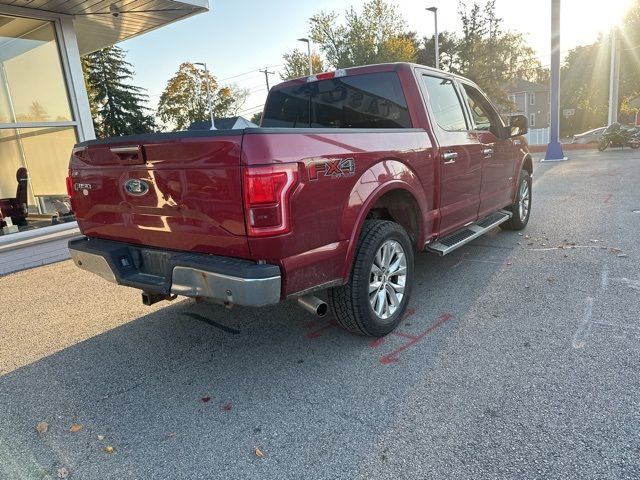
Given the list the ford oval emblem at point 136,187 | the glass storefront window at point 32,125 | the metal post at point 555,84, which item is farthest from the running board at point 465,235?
the metal post at point 555,84

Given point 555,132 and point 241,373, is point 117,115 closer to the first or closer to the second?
point 555,132

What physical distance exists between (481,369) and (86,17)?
26.3 feet

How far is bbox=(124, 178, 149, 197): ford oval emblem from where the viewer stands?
2.98 meters

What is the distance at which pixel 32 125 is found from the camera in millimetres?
7387

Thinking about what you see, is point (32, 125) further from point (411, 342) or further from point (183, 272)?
point (411, 342)

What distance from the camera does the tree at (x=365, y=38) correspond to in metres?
30.0

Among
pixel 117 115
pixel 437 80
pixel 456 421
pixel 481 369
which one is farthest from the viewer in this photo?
pixel 117 115

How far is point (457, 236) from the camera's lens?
181 inches

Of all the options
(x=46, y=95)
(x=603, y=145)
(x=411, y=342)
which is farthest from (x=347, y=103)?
(x=603, y=145)

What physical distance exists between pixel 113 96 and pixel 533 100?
2073 inches

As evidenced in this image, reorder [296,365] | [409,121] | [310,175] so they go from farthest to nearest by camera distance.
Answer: [409,121] → [296,365] → [310,175]

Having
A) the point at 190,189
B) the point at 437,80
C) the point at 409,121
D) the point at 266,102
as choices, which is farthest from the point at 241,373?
the point at 437,80

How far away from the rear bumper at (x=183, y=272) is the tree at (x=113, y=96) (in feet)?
115

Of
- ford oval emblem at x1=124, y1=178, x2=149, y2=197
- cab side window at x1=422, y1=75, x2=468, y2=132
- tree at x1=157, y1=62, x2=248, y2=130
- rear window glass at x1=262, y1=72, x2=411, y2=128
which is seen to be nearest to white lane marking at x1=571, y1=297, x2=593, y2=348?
cab side window at x1=422, y1=75, x2=468, y2=132
